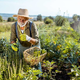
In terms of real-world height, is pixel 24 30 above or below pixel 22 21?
below

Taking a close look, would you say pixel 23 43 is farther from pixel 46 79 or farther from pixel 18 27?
pixel 46 79

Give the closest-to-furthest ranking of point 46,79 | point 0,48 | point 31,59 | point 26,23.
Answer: point 31,59, point 46,79, point 26,23, point 0,48

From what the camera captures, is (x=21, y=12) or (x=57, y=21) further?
(x=57, y=21)

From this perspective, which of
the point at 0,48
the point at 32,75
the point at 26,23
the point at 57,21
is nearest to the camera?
the point at 32,75

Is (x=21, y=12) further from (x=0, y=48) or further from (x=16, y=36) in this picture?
(x=0, y=48)

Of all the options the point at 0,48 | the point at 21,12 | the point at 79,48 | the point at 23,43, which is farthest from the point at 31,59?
the point at 0,48

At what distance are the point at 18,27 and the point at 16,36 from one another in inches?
10.1

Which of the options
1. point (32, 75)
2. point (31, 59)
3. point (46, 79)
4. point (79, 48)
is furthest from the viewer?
point (79, 48)

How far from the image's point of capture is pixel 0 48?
3.04m

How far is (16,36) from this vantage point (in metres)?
2.40

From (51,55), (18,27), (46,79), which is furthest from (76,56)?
(18,27)

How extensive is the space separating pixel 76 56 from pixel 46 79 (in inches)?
28.6

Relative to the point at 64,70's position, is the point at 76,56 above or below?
above

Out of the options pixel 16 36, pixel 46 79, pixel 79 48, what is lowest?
pixel 46 79
